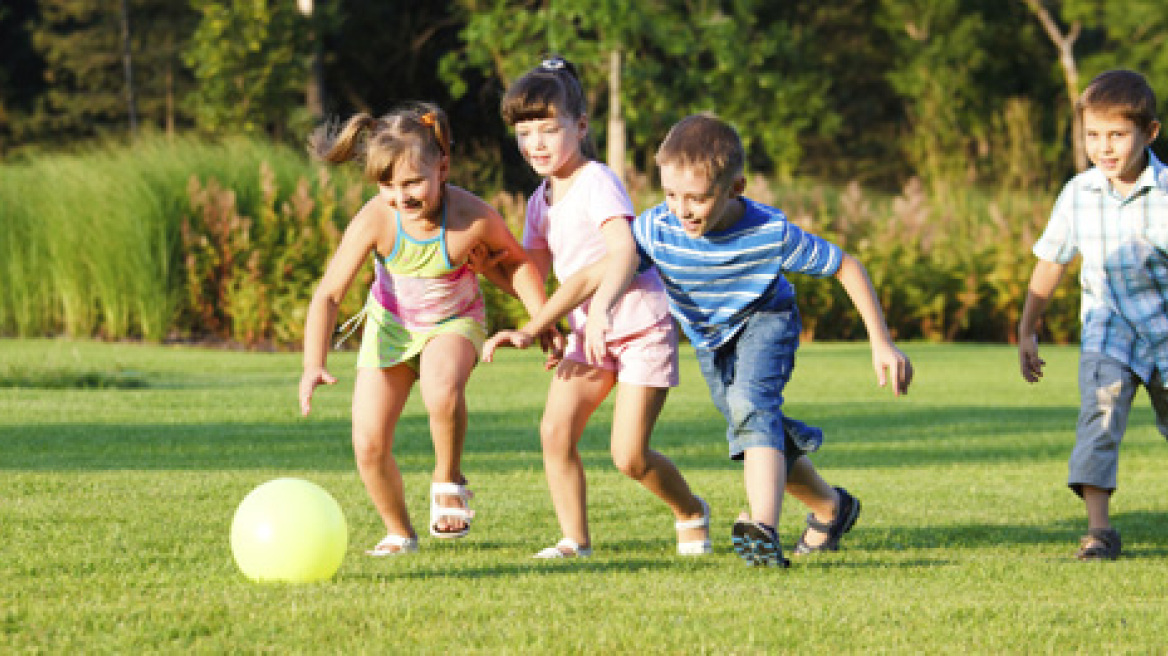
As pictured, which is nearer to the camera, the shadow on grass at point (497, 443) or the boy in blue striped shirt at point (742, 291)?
the boy in blue striped shirt at point (742, 291)

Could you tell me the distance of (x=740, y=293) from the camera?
5.65 m

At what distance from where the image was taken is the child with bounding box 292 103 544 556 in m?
5.77

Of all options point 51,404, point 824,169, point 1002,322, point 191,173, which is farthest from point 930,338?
point 824,169

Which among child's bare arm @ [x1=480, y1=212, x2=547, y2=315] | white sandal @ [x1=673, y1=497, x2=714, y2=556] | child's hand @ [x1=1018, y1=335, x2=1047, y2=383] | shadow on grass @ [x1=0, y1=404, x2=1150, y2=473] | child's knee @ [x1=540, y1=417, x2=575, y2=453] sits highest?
child's bare arm @ [x1=480, y1=212, x2=547, y2=315]

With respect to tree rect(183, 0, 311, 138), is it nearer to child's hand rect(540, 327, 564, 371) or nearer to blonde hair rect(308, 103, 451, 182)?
blonde hair rect(308, 103, 451, 182)

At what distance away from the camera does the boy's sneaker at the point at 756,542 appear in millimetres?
5320

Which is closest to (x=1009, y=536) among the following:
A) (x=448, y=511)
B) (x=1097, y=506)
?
(x=1097, y=506)

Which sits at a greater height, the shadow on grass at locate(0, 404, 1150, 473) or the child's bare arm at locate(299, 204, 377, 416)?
the child's bare arm at locate(299, 204, 377, 416)

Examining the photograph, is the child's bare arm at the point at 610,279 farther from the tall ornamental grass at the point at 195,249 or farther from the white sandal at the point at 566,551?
the tall ornamental grass at the point at 195,249

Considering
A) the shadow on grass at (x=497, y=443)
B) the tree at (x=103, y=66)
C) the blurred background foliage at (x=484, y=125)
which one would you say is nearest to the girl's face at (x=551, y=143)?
the blurred background foliage at (x=484, y=125)

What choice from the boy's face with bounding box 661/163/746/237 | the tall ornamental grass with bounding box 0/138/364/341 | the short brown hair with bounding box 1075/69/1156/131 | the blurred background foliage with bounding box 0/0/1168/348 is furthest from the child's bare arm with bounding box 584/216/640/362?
the tall ornamental grass with bounding box 0/138/364/341

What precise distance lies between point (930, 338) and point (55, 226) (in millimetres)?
10660

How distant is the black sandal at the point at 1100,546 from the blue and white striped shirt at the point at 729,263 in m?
1.51

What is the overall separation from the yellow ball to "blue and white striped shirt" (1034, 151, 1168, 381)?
300cm
